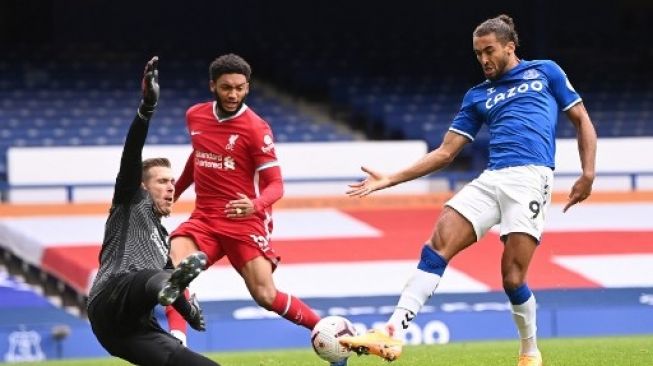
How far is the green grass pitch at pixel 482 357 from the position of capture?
35.9ft

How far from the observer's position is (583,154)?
9414 millimetres

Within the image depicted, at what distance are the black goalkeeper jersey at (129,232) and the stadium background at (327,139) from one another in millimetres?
7734

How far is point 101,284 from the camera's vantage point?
777cm

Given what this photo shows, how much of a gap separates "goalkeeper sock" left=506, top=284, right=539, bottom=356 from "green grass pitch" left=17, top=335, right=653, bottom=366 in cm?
110

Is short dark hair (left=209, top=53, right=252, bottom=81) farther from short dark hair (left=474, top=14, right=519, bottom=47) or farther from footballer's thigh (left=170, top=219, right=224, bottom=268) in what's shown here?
short dark hair (left=474, top=14, right=519, bottom=47)

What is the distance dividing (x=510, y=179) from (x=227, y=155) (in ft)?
7.02

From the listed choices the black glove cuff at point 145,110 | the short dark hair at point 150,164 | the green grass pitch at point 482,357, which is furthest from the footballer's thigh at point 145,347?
the green grass pitch at point 482,357

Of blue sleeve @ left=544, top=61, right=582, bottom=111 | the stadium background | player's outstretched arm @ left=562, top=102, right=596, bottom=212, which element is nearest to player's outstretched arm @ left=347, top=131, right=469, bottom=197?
blue sleeve @ left=544, top=61, right=582, bottom=111

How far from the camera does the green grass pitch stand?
1093 cm

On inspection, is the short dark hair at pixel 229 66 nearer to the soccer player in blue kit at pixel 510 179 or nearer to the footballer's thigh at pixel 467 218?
the soccer player in blue kit at pixel 510 179

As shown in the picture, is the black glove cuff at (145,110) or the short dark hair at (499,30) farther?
the short dark hair at (499,30)

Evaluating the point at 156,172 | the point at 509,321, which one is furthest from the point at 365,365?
the point at 509,321

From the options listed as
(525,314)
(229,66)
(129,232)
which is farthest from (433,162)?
(129,232)

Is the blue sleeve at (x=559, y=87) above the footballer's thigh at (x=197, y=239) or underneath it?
above
